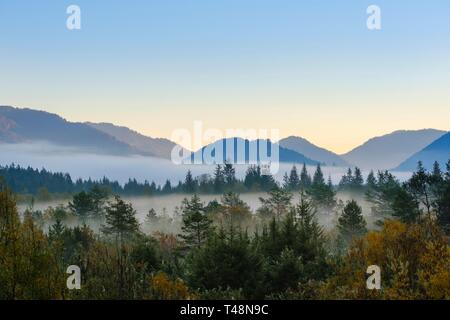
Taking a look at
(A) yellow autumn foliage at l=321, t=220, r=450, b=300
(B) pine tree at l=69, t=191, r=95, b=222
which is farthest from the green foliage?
(B) pine tree at l=69, t=191, r=95, b=222

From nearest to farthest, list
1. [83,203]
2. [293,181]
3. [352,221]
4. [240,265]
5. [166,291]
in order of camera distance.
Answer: [166,291], [240,265], [352,221], [83,203], [293,181]

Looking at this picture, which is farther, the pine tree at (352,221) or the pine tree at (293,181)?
the pine tree at (293,181)

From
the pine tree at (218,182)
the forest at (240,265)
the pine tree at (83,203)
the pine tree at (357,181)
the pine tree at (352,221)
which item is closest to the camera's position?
the forest at (240,265)

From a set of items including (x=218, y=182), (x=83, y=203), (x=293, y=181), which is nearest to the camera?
(x=83, y=203)

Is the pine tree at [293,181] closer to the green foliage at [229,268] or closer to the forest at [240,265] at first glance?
the forest at [240,265]

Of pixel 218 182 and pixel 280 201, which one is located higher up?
pixel 218 182

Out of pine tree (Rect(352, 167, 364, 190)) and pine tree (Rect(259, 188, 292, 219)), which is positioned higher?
pine tree (Rect(352, 167, 364, 190))

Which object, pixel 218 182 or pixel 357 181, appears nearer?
pixel 357 181

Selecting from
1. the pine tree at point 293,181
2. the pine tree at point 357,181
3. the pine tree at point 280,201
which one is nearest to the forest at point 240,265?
the pine tree at point 280,201

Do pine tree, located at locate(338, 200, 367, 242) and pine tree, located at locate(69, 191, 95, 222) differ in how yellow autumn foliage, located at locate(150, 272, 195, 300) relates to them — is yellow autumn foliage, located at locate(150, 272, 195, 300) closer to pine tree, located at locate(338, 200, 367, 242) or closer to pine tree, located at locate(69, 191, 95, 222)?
pine tree, located at locate(338, 200, 367, 242)

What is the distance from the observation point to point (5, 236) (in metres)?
15.7

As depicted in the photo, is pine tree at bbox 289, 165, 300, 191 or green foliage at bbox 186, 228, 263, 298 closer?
green foliage at bbox 186, 228, 263, 298

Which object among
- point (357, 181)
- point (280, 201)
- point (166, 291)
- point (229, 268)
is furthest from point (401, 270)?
point (357, 181)

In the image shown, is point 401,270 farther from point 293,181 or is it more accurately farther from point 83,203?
point 293,181
